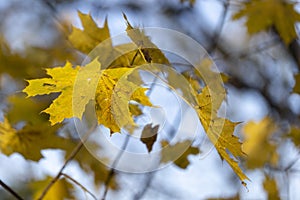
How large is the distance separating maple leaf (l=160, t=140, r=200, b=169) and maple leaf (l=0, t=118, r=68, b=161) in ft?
1.00

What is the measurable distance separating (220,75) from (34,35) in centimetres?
218

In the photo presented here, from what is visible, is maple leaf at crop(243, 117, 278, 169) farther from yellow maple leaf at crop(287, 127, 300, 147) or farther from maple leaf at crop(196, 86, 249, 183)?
maple leaf at crop(196, 86, 249, 183)

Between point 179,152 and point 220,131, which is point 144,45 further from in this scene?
point 179,152

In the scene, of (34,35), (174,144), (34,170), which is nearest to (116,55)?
(174,144)

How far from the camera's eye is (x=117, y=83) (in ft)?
2.83

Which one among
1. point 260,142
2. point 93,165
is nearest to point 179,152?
point 93,165

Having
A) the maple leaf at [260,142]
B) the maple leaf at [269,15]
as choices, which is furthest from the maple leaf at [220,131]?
the maple leaf at [260,142]

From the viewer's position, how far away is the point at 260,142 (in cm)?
243

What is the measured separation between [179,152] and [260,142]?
3.73ft

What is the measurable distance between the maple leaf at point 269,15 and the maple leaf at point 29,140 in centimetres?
86

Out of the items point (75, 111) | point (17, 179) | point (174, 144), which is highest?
point (75, 111)

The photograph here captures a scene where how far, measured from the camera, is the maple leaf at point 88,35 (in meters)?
1.22

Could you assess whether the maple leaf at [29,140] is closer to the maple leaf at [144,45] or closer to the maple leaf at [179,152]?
the maple leaf at [179,152]

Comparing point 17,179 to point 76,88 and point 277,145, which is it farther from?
point 76,88
